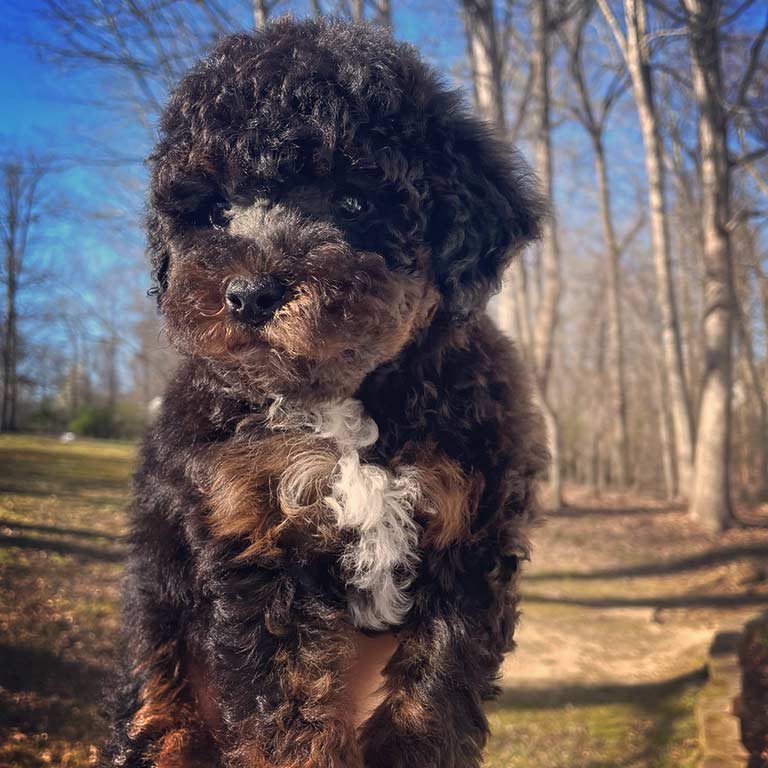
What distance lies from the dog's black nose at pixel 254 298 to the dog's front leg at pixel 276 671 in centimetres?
72

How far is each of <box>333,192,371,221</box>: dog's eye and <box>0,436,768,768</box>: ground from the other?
1282mm

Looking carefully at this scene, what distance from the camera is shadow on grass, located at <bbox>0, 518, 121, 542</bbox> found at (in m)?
1.90

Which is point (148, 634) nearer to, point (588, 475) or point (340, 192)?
point (340, 192)

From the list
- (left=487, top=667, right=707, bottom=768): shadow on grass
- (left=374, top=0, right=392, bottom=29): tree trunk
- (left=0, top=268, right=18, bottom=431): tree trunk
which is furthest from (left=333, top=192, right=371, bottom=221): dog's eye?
(left=374, top=0, right=392, bottom=29): tree trunk

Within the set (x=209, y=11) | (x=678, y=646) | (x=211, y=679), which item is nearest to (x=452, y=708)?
(x=211, y=679)

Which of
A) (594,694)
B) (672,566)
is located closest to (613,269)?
(672,566)

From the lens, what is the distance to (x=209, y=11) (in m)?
4.25

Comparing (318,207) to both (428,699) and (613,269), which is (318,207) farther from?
(613,269)

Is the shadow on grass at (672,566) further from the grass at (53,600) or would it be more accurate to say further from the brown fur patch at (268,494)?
the brown fur patch at (268,494)

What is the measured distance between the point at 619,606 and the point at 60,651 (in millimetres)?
6236

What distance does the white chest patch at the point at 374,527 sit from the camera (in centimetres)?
178

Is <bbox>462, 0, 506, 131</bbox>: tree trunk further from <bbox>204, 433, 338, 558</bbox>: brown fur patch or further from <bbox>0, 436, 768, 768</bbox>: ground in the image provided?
<bbox>204, 433, 338, 558</bbox>: brown fur patch

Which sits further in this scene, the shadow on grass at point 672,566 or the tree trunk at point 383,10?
the shadow on grass at point 672,566

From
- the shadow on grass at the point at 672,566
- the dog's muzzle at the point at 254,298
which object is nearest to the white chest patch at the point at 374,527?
the dog's muzzle at the point at 254,298
